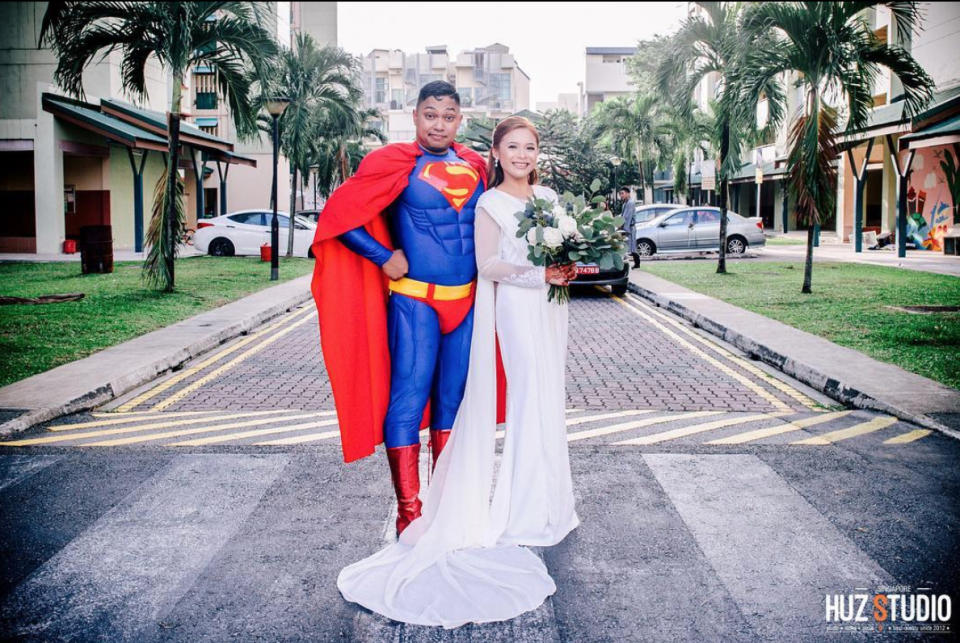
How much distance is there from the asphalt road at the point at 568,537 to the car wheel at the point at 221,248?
20.5 m

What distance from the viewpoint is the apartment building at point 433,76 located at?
8719 cm

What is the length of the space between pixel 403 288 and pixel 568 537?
150 cm

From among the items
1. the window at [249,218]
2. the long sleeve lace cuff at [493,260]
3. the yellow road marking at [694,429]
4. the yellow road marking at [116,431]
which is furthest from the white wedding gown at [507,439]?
the window at [249,218]

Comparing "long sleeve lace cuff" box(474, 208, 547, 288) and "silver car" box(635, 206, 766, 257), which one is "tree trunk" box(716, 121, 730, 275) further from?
"long sleeve lace cuff" box(474, 208, 547, 288)

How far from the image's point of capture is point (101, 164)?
30.2 metres

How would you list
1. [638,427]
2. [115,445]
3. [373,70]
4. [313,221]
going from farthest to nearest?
[373,70], [313,221], [638,427], [115,445]

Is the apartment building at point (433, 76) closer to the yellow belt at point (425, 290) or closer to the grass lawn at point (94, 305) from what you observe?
the grass lawn at point (94, 305)

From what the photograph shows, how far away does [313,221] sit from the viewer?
30.0m

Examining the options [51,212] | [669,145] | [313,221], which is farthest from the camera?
[669,145]

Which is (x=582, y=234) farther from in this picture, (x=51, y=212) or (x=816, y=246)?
(x=816, y=246)

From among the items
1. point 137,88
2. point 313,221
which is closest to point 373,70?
point 313,221

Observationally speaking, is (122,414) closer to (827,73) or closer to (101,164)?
(827,73)

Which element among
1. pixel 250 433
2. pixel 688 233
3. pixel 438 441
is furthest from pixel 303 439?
pixel 688 233

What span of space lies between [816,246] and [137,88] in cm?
2450
